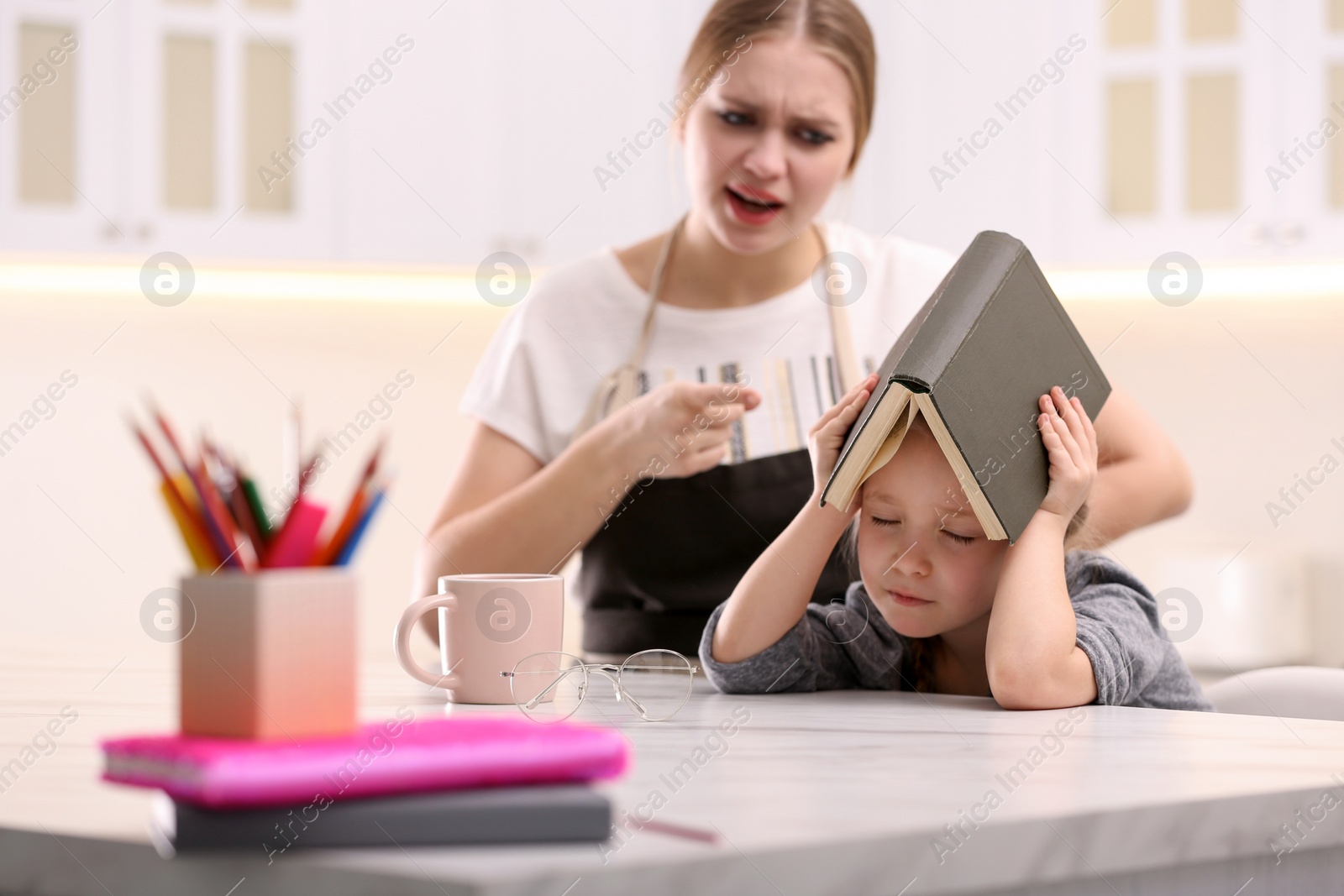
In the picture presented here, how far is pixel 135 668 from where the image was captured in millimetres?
1160

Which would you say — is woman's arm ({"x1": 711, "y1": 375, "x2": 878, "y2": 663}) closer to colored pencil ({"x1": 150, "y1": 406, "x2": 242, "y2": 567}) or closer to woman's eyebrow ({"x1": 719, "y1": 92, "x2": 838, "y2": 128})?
woman's eyebrow ({"x1": 719, "y1": 92, "x2": 838, "y2": 128})

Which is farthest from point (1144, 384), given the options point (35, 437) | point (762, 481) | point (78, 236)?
point (35, 437)

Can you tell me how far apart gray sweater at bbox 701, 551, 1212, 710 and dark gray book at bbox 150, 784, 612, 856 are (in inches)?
22.3

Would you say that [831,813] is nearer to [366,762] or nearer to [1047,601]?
[366,762]

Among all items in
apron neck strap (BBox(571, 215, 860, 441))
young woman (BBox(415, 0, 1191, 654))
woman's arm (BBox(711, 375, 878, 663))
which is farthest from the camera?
apron neck strap (BBox(571, 215, 860, 441))

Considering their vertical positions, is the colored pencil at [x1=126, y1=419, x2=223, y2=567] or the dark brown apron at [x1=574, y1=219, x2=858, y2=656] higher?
the colored pencil at [x1=126, y1=419, x2=223, y2=567]

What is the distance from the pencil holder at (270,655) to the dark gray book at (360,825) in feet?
0.10

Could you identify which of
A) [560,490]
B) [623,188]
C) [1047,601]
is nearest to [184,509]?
[1047,601]

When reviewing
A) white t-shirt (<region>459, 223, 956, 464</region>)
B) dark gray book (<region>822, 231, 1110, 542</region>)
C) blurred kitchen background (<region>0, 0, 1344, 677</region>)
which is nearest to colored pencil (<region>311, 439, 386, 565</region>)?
dark gray book (<region>822, 231, 1110, 542</region>)

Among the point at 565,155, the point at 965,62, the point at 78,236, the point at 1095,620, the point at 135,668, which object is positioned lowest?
the point at 135,668

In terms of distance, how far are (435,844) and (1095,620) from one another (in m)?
0.68

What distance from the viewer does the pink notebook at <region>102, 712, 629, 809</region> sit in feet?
1.49

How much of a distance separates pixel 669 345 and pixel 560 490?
271 mm

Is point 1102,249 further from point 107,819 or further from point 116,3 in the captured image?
point 107,819
